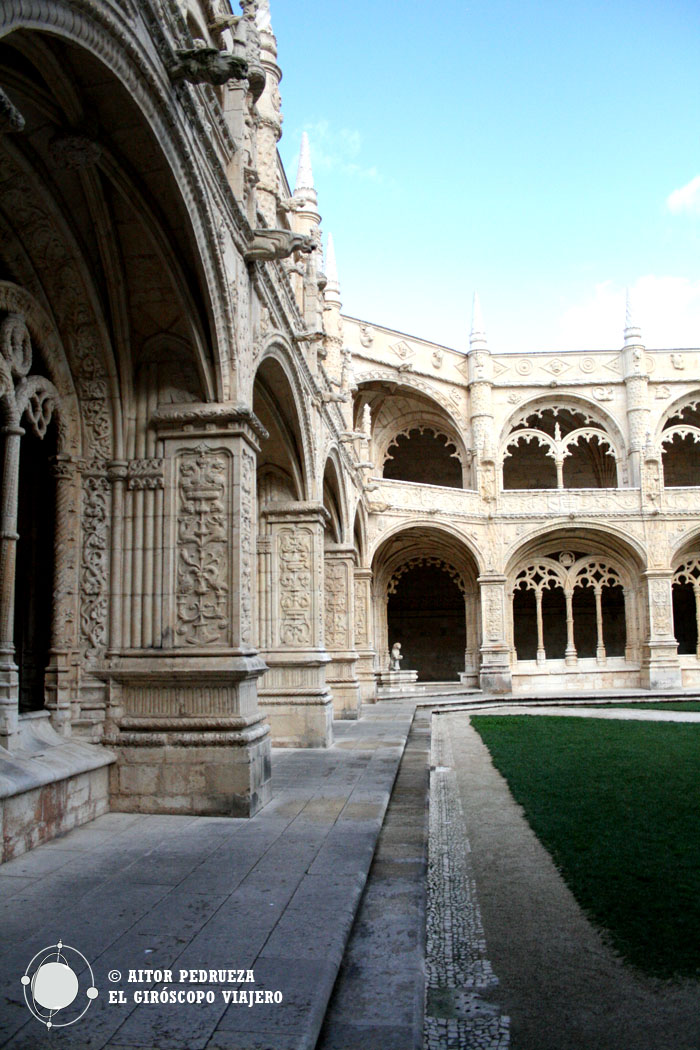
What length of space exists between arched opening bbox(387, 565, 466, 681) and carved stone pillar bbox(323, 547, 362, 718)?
42.6 feet

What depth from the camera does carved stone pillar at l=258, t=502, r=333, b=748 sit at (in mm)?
10016

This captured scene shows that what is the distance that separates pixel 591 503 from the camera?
23.1 meters

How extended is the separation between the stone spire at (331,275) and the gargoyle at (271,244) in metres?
9.74

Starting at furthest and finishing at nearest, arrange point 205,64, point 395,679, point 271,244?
point 395,679, point 271,244, point 205,64

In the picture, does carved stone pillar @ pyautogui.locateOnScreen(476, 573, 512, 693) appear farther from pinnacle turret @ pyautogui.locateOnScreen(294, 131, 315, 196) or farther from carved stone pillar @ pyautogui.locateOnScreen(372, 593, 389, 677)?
pinnacle turret @ pyautogui.locateOnScreen(294, 131, 315, 196)

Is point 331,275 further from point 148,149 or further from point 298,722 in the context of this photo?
point 148,149

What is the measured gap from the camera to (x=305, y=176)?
12148mm

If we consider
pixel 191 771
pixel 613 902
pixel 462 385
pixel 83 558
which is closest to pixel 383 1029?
pixel 613 902

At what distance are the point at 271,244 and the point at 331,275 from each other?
10892 mm

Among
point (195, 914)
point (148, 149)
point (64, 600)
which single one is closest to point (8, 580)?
point (64, 600)

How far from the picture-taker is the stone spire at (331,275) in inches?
652

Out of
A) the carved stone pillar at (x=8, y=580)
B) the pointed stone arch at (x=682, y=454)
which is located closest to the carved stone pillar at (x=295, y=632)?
the carved stone pillar at (x=8, y=580)

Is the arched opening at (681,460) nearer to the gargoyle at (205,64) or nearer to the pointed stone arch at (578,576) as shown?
the pointed stone arch at (578,576)

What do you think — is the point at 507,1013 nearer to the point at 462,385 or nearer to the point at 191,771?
the point at 191,771
